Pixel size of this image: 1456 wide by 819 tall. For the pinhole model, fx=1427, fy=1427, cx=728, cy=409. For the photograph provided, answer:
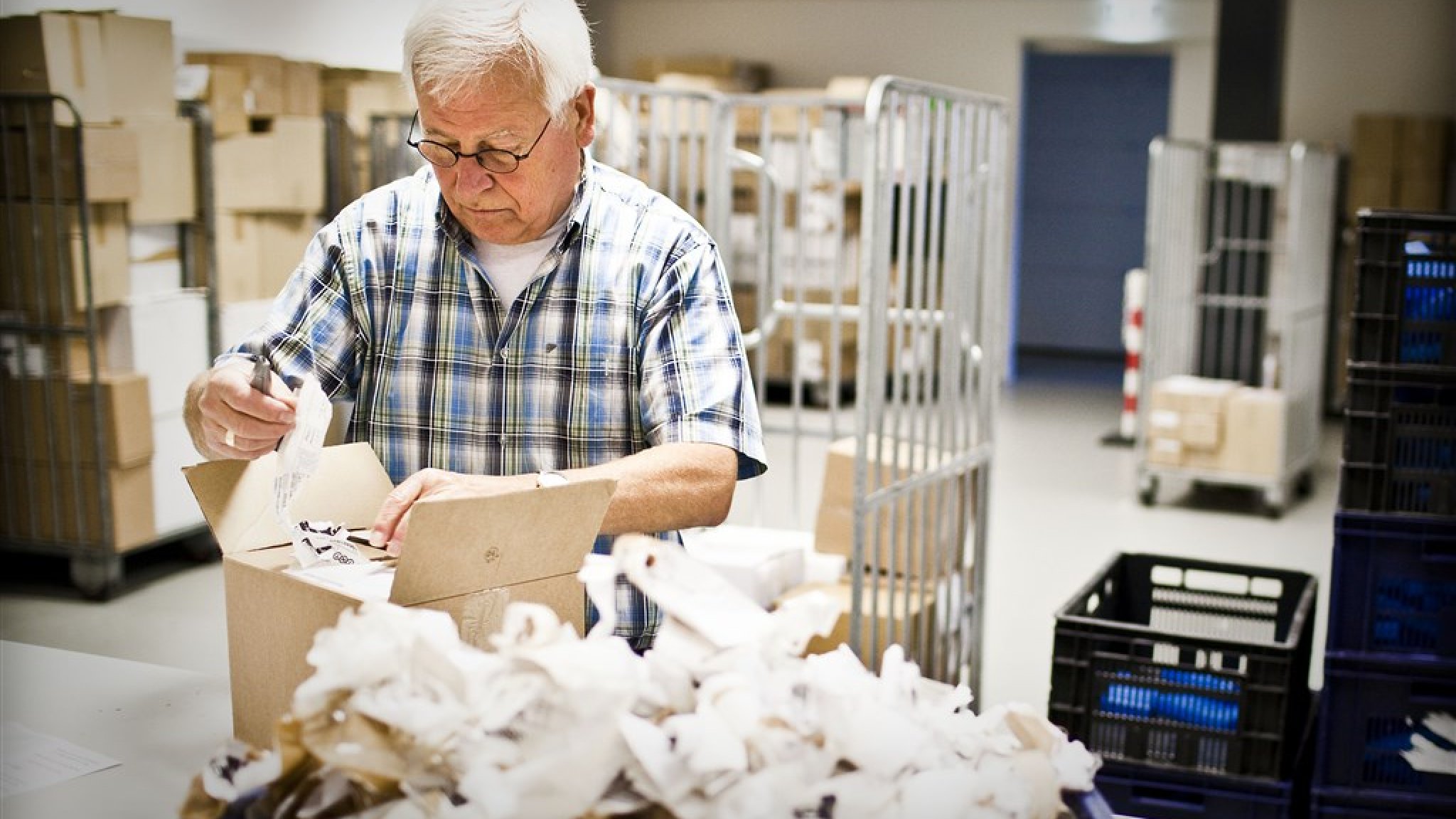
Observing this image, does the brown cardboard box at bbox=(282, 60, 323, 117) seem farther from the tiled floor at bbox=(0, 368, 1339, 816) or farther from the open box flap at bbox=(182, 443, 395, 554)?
the open box flap at bbox=(182, 443, 395, 554)

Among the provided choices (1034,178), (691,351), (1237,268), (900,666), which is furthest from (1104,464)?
(900,666)

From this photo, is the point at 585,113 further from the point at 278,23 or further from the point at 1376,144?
the point at 1376,144

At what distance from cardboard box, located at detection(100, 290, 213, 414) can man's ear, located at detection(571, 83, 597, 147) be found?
11.8ft

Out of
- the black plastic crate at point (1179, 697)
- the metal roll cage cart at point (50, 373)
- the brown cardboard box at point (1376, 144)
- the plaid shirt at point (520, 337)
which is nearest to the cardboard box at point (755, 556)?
the black plastic crate at point (1179, 697)

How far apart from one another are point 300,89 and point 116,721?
4711mm

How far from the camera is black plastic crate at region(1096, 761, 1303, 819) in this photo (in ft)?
9.84

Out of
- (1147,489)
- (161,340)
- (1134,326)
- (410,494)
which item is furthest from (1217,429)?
(410,494)

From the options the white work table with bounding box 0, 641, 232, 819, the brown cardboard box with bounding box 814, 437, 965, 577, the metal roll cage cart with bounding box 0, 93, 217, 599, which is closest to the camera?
the white work table with bounding box 0, 641, 232, 819

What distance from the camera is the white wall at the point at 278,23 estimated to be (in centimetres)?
490

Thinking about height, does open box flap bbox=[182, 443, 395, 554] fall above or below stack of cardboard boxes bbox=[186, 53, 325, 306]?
below

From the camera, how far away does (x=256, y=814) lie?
1.20m

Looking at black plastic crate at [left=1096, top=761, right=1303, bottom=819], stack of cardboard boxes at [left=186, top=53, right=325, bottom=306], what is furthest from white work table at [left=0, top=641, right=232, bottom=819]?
stack of cardboard boxes at [left=186, top=53, right=325, bottom=306]

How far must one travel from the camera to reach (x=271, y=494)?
65.7 inches

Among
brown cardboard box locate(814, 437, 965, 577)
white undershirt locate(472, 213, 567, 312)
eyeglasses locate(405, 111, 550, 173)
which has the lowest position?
brown cardboard box locate(814, 437, 965, 577)
